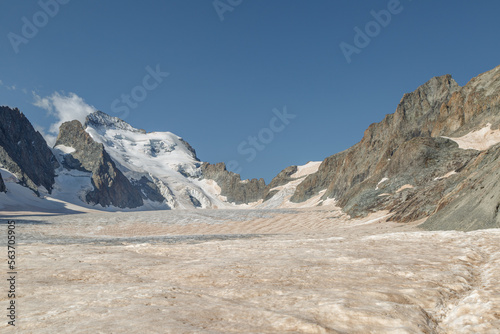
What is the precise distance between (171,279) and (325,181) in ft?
279

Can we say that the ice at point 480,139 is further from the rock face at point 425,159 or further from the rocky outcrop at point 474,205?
the rocky outcrop at point 474,205

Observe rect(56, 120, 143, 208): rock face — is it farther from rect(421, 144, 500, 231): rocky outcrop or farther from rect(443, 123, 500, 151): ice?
rect(421, 144, 500, 231): rocky outcrop

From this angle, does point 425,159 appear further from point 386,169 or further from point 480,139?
point 386,169

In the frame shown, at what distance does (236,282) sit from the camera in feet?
20.5

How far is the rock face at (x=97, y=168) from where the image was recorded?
5587 inches

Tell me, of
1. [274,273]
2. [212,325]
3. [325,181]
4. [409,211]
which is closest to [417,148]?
[409,211]

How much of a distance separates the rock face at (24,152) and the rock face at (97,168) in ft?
49.7

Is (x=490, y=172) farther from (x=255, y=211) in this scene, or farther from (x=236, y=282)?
(x=255, y=211)

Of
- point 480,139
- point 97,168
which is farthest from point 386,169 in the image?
point 97,168

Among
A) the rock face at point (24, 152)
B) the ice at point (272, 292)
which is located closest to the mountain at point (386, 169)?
the rock face at point (24, 152)

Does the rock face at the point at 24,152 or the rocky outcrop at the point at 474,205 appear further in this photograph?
the rock face at the point at 24,152

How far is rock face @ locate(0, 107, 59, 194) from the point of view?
105 m

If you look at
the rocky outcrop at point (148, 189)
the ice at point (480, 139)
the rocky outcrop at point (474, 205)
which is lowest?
the rocky outcrop at point (474, 205)

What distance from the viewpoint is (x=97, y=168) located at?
483 ft
